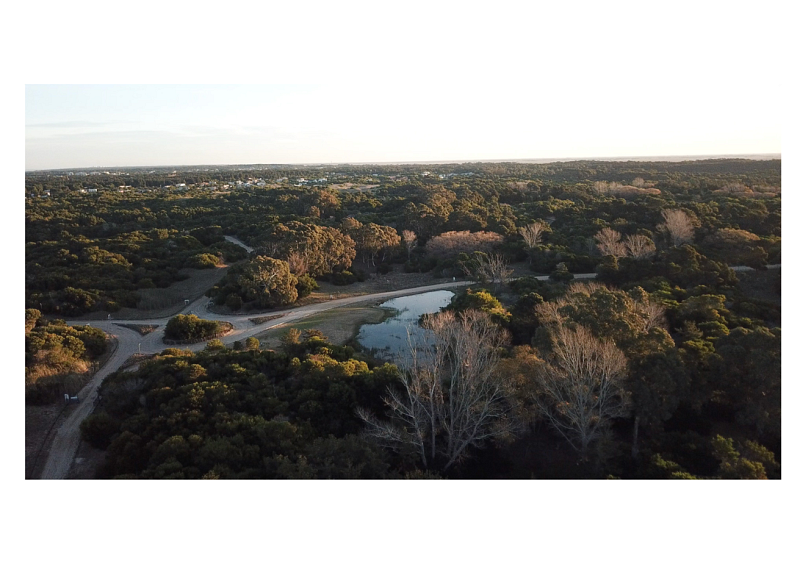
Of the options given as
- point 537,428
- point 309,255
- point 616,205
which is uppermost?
point 616,205

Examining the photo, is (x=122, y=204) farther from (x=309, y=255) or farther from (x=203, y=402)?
(x=203, y=402)

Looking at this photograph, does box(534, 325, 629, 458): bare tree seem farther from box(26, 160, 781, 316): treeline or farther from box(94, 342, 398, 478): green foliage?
box(26, 160, 781, 316): treeline

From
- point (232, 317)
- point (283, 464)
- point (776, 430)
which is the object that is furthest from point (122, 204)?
Answer: point (776, 430)

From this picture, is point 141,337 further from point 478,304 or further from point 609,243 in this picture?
point 609,243

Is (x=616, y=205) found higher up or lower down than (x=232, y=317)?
higher up

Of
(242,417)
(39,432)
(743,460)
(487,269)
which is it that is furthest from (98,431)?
(487,269)

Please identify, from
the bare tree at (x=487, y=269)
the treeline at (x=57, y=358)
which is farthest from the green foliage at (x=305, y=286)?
the treeline at (x=57, y=358)

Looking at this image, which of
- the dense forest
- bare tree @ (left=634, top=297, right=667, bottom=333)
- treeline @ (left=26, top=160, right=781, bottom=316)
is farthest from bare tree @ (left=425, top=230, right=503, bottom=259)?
bare tree @ (left=634, top=297, right=667, bottom=333)
